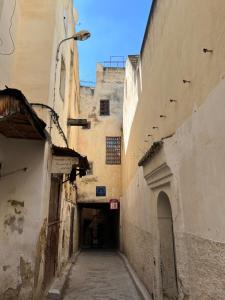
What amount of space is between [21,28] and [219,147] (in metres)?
6.00

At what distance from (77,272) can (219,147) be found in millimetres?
9460

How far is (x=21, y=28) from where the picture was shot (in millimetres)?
6969

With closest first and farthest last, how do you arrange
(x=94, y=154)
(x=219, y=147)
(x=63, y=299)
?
(x=219, y=147), (x=63, y=299), (x=94, y=154)

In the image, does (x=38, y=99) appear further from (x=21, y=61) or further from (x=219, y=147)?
(x=219, y=147)

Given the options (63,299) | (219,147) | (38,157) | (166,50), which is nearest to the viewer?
(219,147)

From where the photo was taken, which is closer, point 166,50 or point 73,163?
point 166,50

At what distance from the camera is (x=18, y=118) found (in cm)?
465

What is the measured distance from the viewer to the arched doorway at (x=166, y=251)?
5.72 meters

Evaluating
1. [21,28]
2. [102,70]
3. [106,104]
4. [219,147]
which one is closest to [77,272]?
[21,28]

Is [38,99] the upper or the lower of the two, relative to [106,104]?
lower

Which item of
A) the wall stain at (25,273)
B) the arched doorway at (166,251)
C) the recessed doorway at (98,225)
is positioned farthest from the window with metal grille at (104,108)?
the wall stain at (25,273)

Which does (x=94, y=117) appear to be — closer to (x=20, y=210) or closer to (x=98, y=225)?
(x=98, y=225)

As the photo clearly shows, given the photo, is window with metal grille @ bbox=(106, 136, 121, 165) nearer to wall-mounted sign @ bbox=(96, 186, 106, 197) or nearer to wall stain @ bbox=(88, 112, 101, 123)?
wall stain @ bbox=(88, 112, 101, 123)

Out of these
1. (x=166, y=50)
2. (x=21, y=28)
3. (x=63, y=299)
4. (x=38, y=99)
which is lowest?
(x=63, y=299)
